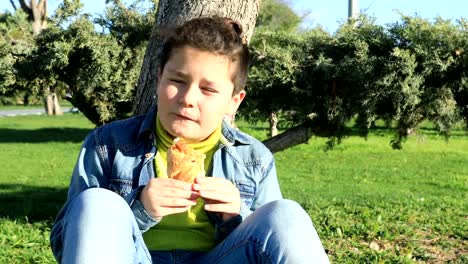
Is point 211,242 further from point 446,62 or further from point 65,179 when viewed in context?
point 65,179

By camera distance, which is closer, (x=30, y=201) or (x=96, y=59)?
(x=96, y=59)

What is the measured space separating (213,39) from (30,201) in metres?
5.74

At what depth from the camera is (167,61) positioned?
7.89 feet

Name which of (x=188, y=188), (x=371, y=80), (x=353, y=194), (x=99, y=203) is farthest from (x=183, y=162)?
(x=353, y=194)

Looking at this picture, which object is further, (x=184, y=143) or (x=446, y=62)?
(x=446, y=62)

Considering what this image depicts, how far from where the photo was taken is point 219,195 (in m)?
2.25

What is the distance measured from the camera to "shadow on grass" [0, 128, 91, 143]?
17406 millimetres

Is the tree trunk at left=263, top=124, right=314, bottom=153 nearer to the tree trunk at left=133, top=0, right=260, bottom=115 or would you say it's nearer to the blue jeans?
the tree trunk at left=133, top=0, right=260, bottom=115

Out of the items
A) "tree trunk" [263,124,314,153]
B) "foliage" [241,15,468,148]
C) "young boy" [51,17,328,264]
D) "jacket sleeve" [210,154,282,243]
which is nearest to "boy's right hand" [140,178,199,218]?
"young boy" [51,17,328,264]

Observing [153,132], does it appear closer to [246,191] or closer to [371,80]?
[246,191]

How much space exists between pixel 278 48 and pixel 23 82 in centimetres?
222

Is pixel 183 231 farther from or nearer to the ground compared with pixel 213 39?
nearer to the ground

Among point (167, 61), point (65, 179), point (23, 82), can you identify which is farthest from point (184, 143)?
point (65, 179)

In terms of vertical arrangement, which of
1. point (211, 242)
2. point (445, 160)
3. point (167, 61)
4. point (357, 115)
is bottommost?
point (445, 160)
